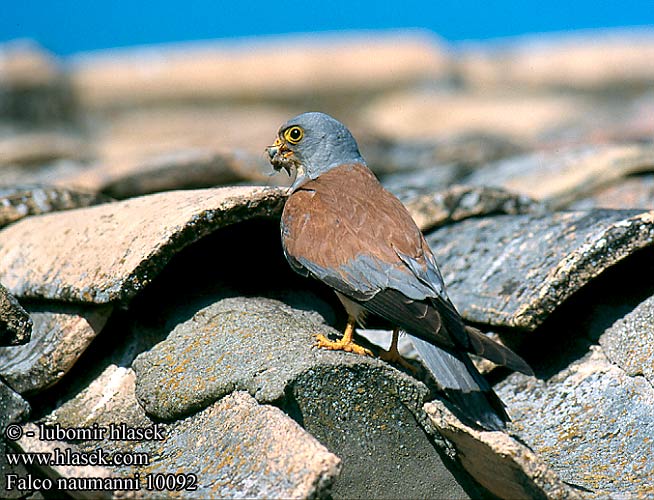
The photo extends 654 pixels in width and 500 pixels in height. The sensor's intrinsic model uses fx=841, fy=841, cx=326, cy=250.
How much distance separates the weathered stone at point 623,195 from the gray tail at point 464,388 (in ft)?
7.62

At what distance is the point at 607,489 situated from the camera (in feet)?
9.23

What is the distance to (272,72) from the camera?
15523mm

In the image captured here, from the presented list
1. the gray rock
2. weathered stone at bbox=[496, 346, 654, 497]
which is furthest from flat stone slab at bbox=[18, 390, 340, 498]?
the gray rock

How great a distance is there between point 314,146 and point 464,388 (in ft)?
5.52

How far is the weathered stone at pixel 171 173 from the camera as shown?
5688 millimetres

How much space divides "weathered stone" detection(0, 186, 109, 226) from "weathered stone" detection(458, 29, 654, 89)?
523 inches

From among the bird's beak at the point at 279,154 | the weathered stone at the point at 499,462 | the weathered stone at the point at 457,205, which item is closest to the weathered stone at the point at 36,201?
the bird's beak at the point at 279,154

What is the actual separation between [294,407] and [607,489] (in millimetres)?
1082

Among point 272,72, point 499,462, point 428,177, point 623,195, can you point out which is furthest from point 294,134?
point 272,72

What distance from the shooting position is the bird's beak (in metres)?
4.31

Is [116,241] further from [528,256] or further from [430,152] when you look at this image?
[430,152]

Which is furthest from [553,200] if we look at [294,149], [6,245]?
[6,245]

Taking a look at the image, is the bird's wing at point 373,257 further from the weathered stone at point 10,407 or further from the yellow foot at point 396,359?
the weathered stone at point 10,407

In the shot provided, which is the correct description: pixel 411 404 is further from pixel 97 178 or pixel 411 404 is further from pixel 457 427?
pixel 97 178
